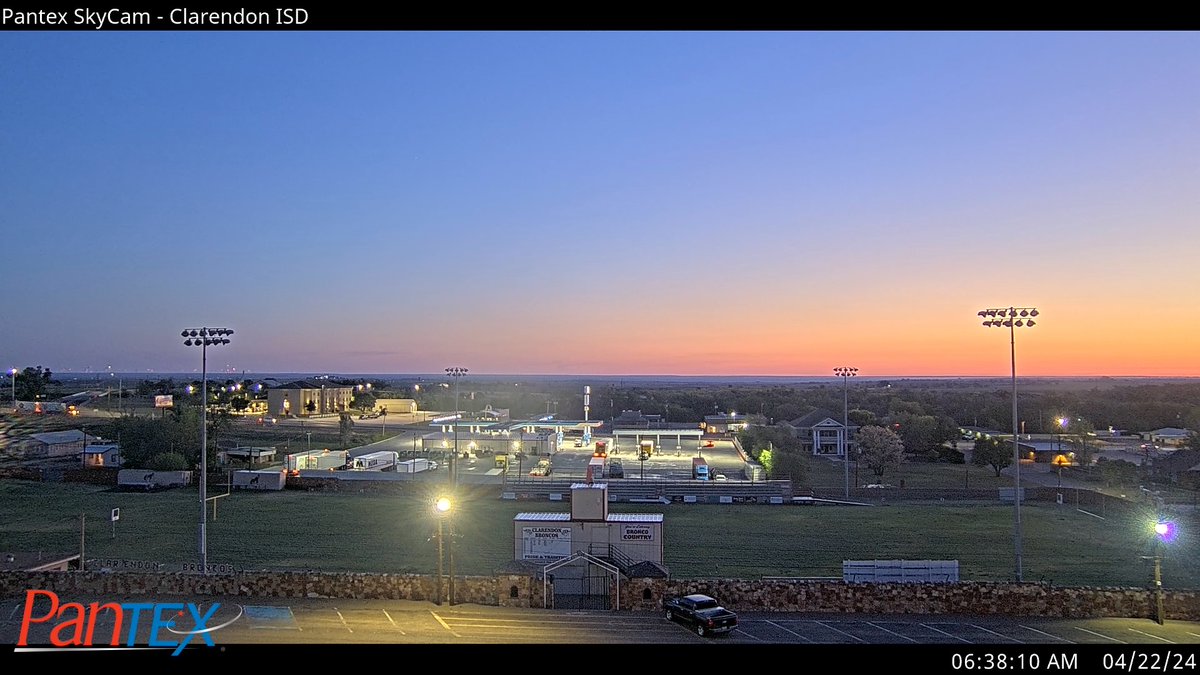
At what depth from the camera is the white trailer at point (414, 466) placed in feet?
122

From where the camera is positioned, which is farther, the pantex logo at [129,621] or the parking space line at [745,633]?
the parking space line at [745,633]

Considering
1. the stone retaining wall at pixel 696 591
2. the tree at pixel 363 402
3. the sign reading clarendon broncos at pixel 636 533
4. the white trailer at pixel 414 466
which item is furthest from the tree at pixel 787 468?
the tree at pixel 363 402

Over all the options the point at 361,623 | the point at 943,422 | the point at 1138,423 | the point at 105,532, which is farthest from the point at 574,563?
the point at 1138,423

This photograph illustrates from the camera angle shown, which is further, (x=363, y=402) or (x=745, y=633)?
(x=363, y=402)

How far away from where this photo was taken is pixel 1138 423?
66625 millimetres

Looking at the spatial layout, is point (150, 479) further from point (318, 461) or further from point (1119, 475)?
point (1119, 475)

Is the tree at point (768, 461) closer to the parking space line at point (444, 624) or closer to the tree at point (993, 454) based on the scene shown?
the tree at point (993, 454)

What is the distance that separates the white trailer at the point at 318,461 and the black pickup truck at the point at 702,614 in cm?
2848

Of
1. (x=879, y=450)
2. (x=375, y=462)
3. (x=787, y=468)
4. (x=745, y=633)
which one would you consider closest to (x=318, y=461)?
(x=375, y=462)

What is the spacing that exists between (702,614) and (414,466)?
28.0 metres

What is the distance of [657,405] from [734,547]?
284 feet

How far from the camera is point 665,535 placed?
23.2 metres
